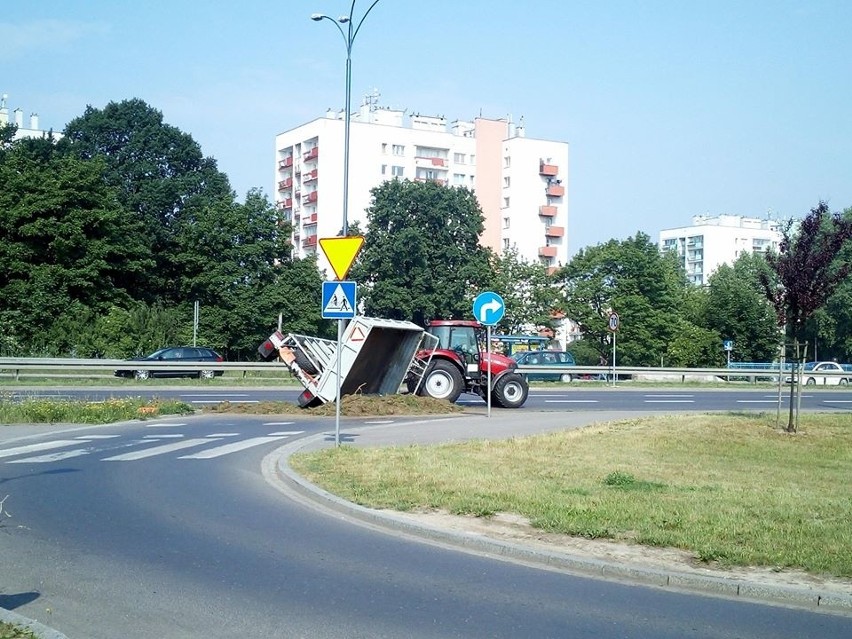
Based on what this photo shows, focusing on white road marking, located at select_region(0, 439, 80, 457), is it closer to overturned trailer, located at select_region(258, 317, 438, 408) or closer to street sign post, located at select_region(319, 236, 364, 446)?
street sign post, located at select_region(319, 236, 364, 446)

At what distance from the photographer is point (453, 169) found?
9731 centimetres

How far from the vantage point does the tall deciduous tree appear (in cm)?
1973

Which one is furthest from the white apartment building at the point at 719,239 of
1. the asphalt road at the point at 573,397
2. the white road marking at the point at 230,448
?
the white road marking at the point at 230,448

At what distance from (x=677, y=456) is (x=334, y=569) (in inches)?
363

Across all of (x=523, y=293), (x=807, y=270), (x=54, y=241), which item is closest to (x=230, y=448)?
(x=807, y=270)

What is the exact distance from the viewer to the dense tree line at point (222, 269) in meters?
51.6

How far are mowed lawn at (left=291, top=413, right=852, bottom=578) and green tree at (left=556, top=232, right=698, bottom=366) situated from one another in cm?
4943

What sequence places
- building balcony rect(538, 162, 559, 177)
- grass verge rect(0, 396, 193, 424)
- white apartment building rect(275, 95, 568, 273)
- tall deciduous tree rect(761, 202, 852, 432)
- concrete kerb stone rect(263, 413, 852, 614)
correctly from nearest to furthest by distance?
concrete kerb stone rect(263, 413, 852, 614) → tall deciduous tree rect(761, 202, 852, 432) → grass verge rect(0, 396, 193, 424) → white apartment building rect(275, 95, 568, 273) → building balcony rect(538, 162, 559, 177)

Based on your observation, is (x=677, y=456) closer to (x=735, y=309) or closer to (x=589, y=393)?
(x=589, y=393)

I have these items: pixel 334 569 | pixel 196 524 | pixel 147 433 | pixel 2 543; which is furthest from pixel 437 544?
pixel 147 433

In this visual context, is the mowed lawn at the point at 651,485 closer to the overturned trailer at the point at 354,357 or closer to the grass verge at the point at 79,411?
the overturned trailer at the point at 354,357

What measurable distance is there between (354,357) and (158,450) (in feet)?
27.3

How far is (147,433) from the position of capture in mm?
19469

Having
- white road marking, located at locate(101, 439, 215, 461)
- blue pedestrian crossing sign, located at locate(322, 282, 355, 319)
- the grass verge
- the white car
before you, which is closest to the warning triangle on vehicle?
blue pedestrian crossing sign, located at locate(322, 282, 355, 319)
